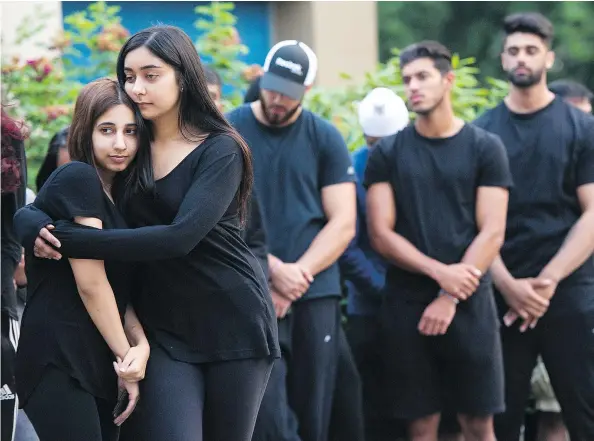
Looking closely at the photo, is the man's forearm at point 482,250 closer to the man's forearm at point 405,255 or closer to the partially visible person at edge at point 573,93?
the man's forearm at point 405,255

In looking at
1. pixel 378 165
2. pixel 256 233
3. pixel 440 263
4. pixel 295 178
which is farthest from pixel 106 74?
pixel 440 263

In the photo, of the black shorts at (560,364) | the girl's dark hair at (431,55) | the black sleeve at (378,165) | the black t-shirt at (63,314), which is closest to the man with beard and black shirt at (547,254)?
the black shorts at (560,364)

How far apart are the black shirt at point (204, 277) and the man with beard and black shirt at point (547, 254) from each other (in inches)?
95.3

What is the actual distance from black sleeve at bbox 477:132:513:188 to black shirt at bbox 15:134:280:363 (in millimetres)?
2079

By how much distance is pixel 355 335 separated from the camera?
22.7 feet

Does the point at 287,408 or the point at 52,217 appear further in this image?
the point at 287,408

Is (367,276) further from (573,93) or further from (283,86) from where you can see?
(573,93)

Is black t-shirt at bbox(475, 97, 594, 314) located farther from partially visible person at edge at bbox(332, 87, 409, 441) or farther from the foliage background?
the foliage background

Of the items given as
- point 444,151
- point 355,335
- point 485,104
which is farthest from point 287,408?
point 485,104

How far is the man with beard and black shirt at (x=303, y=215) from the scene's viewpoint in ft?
20.3

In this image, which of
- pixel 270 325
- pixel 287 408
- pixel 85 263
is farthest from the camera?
pixel 287 408

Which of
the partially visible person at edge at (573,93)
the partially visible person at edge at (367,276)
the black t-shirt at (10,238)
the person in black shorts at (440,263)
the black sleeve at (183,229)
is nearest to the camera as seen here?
the black sleeve at (183,229)

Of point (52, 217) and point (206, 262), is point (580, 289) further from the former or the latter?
point (52, 217)

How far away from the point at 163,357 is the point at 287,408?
1753mm
